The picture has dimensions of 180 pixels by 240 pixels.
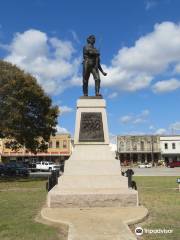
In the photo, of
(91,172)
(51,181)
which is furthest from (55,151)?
(91,172)

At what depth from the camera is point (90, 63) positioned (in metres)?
16.0

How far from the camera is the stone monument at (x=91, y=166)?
11734mm

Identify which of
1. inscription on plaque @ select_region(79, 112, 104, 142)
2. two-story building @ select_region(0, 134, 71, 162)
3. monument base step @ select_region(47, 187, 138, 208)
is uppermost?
two-story building @ select_region(0, 134, 71, 162)

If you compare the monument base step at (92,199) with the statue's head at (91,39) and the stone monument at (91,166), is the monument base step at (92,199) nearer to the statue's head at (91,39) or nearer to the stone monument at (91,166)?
the stone monument at (91,166)

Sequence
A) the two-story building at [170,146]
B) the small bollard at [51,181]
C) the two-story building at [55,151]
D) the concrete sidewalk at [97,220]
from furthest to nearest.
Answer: the two-story building at [170,146]
the two-story building at [55,151]
the small bollard at [51,181]
the concrete sidewalk at [97,220]

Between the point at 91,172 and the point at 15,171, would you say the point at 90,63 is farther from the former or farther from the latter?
the point at 15,171

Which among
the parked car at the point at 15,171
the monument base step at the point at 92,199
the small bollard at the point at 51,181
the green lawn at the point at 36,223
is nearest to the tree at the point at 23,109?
the parked car at the point at 15,171

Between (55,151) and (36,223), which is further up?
(55,151)

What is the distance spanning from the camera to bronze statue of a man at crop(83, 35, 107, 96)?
15984 millimetres

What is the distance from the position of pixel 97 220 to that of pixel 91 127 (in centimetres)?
576

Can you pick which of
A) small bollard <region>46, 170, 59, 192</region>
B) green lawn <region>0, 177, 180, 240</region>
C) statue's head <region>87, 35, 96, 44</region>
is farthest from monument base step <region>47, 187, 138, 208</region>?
statue's head <region>87, 35, 96, 44</region>

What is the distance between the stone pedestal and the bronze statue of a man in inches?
36.6

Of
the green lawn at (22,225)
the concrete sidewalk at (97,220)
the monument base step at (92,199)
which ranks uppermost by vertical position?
the monument base step at (92,199)

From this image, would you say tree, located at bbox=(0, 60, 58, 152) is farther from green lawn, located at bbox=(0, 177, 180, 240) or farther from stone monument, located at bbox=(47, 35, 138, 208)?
green lawn, located at bbox=(0, 177, 180, 240)
